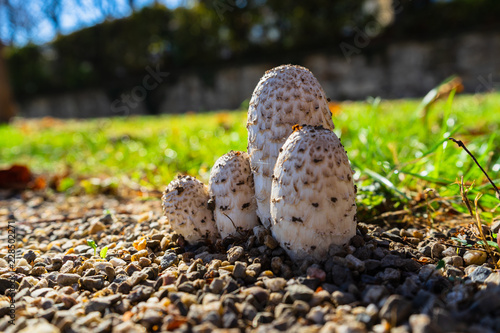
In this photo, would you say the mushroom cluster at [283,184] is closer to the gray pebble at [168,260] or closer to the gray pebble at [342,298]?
the gray pebble at [168,260]

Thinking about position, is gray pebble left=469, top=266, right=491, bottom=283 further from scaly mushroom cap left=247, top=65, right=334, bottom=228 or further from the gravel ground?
scaly mushroom cap left=247, top=65, right=334, bottom=228

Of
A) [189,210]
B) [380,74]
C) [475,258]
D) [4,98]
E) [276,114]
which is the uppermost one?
[4,98]

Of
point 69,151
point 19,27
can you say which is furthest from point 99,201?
point 19,27

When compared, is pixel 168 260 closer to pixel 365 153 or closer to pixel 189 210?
pixel 189 210

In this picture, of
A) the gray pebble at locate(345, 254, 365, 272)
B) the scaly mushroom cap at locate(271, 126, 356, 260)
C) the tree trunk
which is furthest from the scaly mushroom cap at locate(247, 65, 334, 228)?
the tree trunk

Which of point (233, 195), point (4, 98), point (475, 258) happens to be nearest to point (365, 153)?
point (475, 258)
